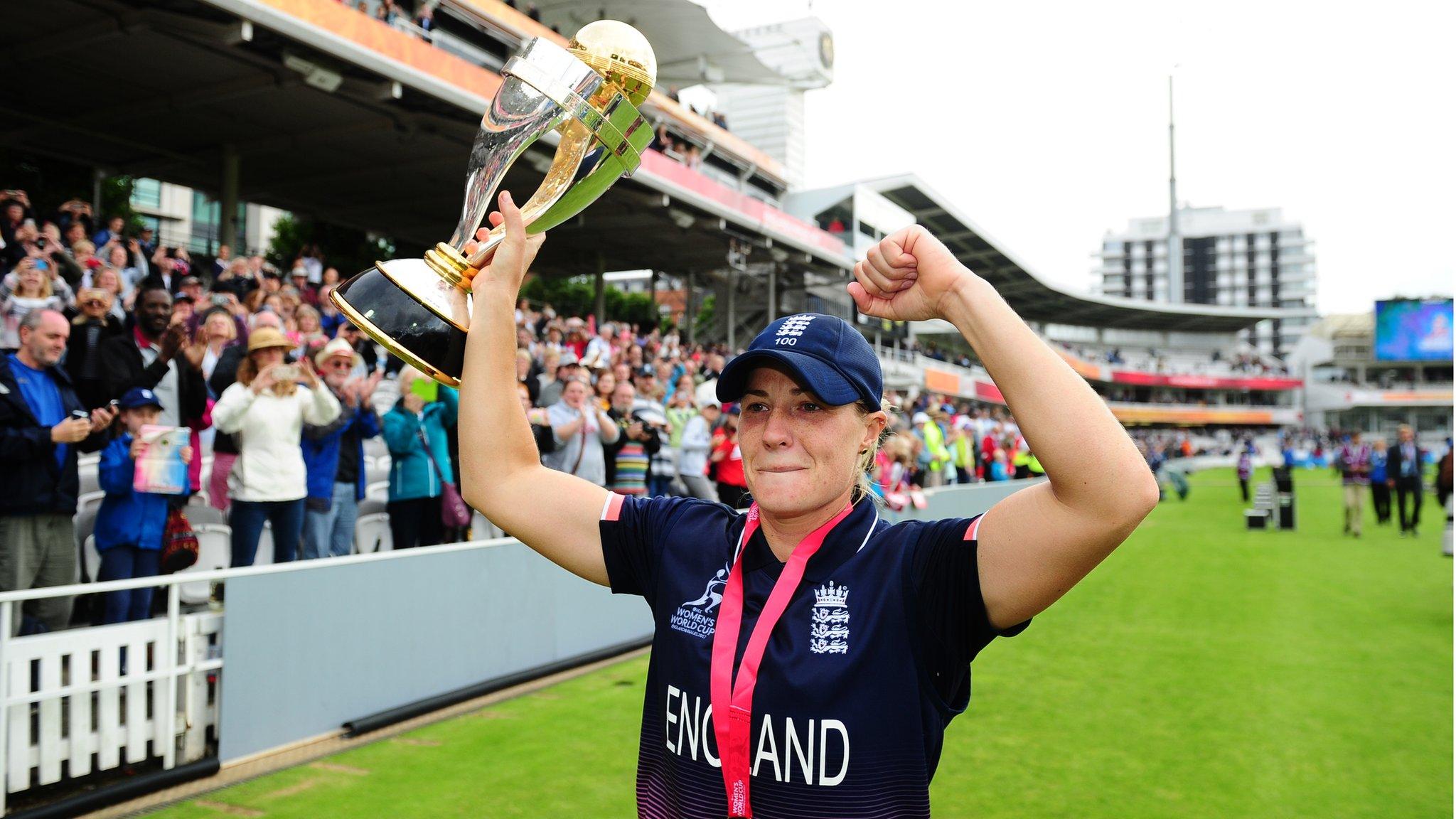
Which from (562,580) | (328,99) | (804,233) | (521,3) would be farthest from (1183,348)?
(562,580)

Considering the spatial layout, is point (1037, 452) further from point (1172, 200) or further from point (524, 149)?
point (1172, 200)

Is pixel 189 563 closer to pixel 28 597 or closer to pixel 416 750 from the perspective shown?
pixel 28 597

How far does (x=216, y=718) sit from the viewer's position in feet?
15.0

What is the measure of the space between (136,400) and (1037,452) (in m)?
5.24

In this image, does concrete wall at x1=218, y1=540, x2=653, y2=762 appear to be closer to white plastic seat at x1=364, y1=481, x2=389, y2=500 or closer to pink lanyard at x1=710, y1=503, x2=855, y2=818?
white plastic seat at x1=364, y1=481, x2=389, y2=500

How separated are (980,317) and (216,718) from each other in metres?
4.64

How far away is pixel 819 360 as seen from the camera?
1.49 metres

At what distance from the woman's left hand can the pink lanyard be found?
1.24 ft

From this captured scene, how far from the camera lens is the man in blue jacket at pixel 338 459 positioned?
235 inches

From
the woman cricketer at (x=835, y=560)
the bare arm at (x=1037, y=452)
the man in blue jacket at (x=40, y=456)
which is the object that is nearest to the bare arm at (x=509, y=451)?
the woman cricketer at (x=835, y=560)

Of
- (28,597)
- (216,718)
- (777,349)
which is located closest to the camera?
(777,349)

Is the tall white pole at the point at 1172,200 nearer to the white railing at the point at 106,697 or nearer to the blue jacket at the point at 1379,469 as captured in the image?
the blue jacket at the point at 1379,469

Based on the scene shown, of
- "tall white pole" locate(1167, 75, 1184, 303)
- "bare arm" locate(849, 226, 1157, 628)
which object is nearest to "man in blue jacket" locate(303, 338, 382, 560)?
"bare arm" locate(849, 226, 1157, 628)

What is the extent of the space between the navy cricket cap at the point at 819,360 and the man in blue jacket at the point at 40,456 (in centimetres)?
422
